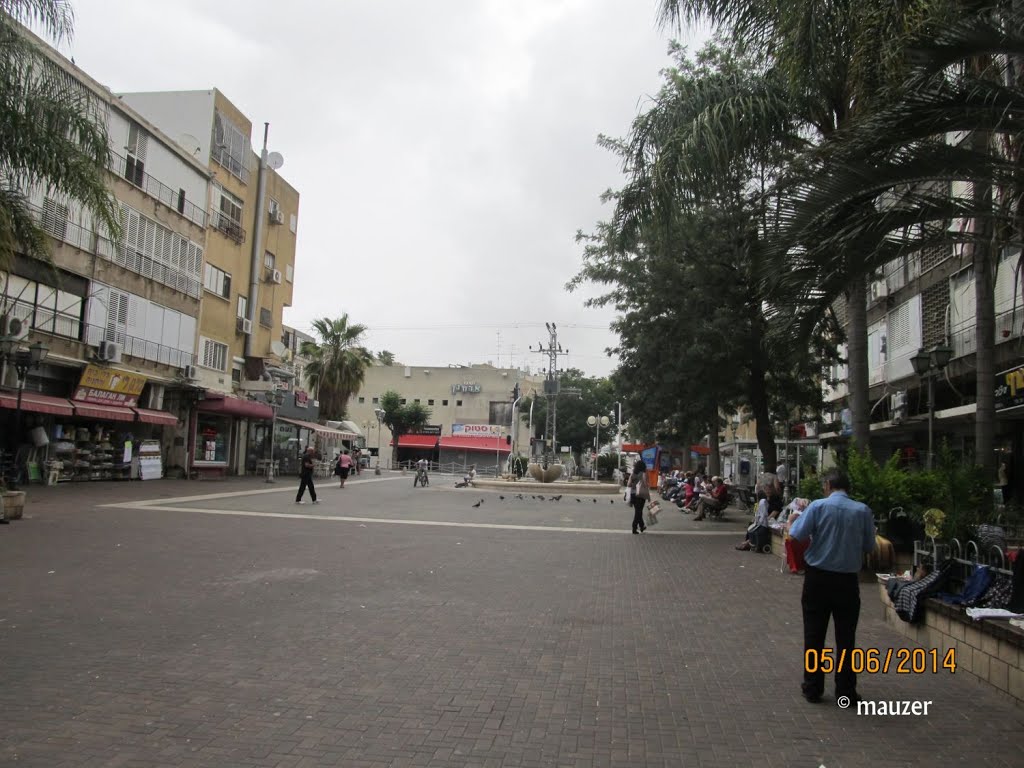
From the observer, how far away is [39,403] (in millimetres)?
21109

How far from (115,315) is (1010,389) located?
85.9 ft

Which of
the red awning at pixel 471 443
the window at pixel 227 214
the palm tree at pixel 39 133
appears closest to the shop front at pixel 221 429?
the window at pixel 227 214

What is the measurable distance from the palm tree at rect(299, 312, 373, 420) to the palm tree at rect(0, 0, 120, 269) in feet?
108

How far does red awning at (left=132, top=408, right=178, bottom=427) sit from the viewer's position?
26.4m

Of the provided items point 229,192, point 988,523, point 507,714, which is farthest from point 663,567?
point 229,192

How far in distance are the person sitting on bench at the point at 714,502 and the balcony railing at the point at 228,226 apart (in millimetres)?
24078

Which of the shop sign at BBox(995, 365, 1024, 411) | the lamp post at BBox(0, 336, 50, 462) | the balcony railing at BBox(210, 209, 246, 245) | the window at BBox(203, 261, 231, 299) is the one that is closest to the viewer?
the shop sign at BBox(995, 365, 1024, 411)

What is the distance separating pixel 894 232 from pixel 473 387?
68.1 meters

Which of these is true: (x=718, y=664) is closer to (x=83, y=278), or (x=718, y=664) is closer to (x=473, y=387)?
(x=83, y=278)

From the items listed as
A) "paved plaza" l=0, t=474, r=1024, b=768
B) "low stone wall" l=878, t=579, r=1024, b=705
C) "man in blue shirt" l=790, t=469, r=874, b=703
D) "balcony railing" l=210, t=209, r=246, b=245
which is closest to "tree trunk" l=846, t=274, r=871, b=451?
"paved plaza" l=0, t=474, r=1024, b=768

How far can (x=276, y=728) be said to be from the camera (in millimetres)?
4391

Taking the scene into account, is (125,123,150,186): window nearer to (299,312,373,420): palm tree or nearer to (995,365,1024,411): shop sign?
(299,312,373,420): palm tree

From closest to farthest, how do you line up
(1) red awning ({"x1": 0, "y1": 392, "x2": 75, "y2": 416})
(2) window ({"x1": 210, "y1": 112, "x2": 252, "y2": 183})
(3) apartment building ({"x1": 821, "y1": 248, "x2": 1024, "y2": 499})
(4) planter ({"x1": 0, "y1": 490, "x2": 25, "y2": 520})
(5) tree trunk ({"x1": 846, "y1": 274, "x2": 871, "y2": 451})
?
(5) tree trunk ({"x1": 846, "y1": 274, "x2": 871, "y2": 451})
(4) planter ({"x1": 0, "y1": 490, "x2": 25, "y2": 520})
(3) apartment building ({"x1": 821, "y1": 248, "x2": 1024, "y2": 499})
(1) red awning ({"x1": 0, "y1": 392, "x2": 75, "y2": 416})
(2) window ({"x1": 210, "y1": 112, "x2": 252, "y2": 183})
